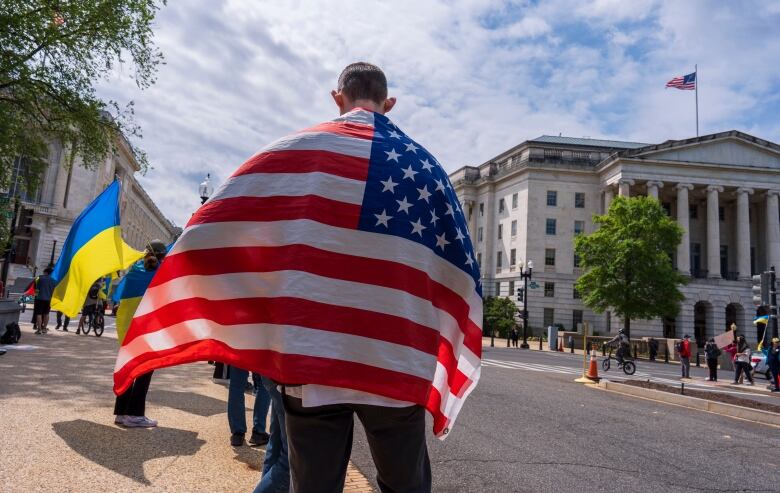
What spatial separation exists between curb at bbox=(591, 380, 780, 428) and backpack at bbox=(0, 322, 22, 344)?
15109 millimetres

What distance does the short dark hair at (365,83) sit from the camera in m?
2.34

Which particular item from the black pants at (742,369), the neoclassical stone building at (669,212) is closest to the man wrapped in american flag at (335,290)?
the black pants at (742,369)

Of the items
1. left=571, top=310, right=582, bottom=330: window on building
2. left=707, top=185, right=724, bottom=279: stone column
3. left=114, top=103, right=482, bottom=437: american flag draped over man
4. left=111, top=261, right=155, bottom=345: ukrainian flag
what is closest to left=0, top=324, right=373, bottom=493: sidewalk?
left=111, top=261, right=155, bottom=345: ukrainian flag

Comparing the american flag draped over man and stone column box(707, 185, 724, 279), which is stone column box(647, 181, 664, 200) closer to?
stone column box(707, 185, 724, 279)

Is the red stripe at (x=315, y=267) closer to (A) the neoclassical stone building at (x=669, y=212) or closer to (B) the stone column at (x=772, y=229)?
(A) the neoclassical stone building at (x=669, y=212)

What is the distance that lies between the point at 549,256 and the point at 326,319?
2281 inches

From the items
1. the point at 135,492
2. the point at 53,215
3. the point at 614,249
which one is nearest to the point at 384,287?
the point at 135,492

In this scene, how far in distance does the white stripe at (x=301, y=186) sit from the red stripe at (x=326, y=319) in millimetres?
417

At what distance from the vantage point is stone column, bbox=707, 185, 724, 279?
174 feet

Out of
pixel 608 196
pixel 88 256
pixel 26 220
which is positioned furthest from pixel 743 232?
pixel 88 256

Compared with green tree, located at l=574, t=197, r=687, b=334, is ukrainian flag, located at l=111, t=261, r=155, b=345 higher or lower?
lower

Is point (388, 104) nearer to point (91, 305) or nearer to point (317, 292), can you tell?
point (317, 292)

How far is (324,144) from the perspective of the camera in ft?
6.83

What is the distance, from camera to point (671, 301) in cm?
4078
